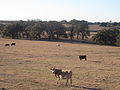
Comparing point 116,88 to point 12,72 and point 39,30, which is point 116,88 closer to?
point 12,72

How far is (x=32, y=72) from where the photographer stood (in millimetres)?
24781

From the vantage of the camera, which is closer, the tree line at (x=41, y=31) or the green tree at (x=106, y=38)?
the green tree at (x=106, y=38)

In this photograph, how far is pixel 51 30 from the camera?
104m

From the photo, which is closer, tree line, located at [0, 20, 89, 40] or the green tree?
the green tree

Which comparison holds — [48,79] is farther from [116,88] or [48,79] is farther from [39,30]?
[39,30]

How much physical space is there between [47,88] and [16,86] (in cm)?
216

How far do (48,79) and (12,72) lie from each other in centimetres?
444

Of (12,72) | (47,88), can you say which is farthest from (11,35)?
(47,88)

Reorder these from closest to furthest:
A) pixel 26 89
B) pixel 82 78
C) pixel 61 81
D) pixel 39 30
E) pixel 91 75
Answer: pixel 26 89 → pixel 61 81 → pixel 82 78 → pixel 91 75 → pixel 39 30

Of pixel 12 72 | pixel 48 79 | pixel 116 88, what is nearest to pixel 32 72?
pixel 12 72

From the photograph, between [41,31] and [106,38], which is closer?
[106,38]

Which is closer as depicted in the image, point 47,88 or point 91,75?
point 47,88

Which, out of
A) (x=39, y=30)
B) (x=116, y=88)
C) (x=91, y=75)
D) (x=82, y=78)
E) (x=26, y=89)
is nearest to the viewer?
(x=26, y=89)

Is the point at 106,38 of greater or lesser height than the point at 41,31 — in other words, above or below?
below
